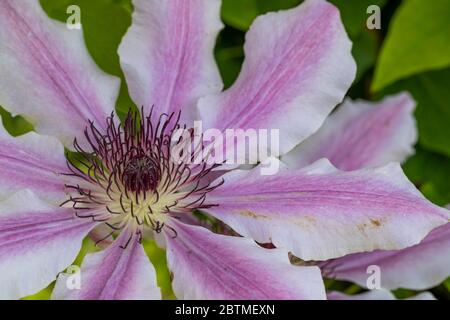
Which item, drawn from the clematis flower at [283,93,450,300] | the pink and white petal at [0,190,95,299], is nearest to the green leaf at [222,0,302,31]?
the clematis flower at [283,93,450,300]

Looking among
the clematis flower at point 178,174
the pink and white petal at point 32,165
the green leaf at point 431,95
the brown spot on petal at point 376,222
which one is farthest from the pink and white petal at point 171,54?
the green leaf at point 431,95

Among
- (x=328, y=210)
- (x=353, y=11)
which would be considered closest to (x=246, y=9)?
(x=353, y=11)

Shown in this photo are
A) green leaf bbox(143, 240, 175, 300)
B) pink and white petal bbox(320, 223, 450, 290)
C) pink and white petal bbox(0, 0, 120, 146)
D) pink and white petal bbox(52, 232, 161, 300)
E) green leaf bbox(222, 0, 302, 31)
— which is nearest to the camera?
pink and white petal bbox(52, 232, 161, 300)

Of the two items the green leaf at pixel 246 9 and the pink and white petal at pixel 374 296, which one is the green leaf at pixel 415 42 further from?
the pink and white petal at pixel 374 296

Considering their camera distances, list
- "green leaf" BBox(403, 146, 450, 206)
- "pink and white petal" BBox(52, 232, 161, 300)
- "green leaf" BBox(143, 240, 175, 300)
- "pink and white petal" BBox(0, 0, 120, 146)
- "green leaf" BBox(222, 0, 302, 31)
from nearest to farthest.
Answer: "pink and white petal" BBox(52, 232, 161, 300)
"pink and white petal" BBox(0, 0, 120, 146)
"green leaf" BBox(143, 240, 175, 300)
"green leaf" BBox(222, 0, 302, 31)
"green leaf" BBox(403, 146, 450, 206)

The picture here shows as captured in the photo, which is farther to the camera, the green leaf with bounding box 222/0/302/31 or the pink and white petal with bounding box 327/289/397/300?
the green leaf with bounding box 222/0/302/31

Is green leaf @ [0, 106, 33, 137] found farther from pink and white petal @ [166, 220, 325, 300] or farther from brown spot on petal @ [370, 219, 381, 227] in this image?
brown spot on petal @ [370, 219, 381, 227]
